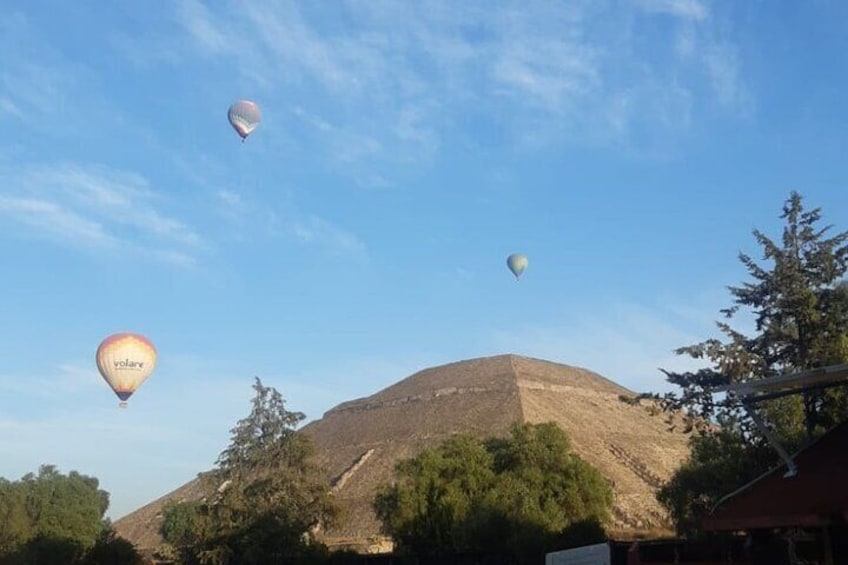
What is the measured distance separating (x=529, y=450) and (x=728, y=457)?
925 inches

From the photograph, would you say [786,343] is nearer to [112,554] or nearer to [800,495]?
[800,495]

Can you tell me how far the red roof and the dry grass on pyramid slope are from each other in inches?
2677

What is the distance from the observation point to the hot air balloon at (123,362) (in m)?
40.9

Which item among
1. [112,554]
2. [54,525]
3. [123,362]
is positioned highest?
[123,362]

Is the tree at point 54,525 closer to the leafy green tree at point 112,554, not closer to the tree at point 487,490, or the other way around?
the leafy green tree at point 112,554

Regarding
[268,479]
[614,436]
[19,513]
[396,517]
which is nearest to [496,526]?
[396,517]

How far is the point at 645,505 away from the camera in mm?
78750

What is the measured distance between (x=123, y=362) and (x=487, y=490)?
17558mm

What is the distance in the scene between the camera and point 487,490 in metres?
40.3

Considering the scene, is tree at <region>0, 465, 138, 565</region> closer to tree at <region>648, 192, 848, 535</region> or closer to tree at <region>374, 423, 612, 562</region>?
tree at <region>374, 423, 612, 562</region>

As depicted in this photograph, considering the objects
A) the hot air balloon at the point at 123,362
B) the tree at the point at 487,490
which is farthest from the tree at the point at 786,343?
the hot air balloon at the point at 123,362

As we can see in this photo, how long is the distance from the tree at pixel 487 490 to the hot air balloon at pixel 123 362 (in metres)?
12.5

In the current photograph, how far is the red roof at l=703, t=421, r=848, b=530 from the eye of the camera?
6.19 meters

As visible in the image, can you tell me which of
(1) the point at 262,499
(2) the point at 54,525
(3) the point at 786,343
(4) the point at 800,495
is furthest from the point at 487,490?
(2) the point at 54,525
